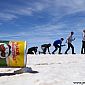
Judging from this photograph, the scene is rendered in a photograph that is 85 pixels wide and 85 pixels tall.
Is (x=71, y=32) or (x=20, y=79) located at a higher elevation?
(x=71, y=32)

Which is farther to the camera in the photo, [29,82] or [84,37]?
[84,37]

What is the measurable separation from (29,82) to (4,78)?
1.34 metres

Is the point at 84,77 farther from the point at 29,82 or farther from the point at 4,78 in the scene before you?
the point at 4,78

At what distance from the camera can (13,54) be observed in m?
11.8

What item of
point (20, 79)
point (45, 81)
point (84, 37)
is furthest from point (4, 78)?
point (84, 37)

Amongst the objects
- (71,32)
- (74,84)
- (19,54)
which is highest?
(71,32)

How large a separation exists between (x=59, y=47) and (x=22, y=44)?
13.5m

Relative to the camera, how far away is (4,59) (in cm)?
1179

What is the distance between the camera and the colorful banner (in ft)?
38.6

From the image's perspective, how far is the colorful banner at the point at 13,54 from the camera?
1177 cm

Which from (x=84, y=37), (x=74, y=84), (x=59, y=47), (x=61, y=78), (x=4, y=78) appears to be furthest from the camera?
(x=59, y=47)

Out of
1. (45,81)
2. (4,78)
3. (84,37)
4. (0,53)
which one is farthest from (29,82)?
(84,37)

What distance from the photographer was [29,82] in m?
10.2

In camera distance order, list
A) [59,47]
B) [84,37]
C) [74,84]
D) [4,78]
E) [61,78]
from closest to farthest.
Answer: [74,84]
[61,78]
[4,78]
[84,37]
[59,47]
